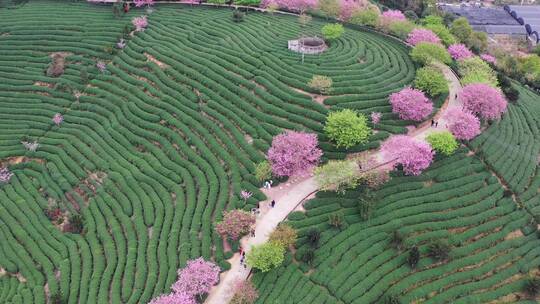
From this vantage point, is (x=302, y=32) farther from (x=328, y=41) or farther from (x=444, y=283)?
(x=444, y=283)

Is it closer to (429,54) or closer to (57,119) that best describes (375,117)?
(429,54)

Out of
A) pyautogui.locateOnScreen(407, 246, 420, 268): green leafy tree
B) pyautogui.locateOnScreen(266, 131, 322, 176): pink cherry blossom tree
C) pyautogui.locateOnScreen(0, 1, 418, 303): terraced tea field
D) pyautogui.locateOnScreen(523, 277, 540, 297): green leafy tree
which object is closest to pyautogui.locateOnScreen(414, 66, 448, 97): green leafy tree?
pyautogui.locateOnScreen(0, 1, 418, 303): terraced tea field

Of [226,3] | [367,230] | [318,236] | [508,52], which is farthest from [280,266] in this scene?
[508,52]

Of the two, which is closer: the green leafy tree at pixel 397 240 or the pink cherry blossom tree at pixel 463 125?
the green leafy tree at pixel 397 240

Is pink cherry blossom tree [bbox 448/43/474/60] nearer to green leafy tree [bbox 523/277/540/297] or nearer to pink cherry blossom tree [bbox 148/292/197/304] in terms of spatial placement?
green leafy tree [bbox 523/277/540/297]

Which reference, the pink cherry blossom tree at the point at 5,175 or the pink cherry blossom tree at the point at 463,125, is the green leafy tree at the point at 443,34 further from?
the pink cherry blossom tree at the point at 5,175

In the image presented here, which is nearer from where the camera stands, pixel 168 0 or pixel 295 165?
pixel 295 165

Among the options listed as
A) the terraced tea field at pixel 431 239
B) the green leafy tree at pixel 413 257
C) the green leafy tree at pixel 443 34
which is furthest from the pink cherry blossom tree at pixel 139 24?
the green leafy tree at pixel 413 257
